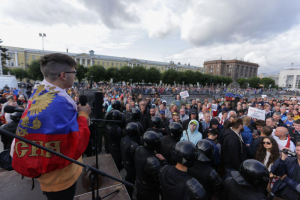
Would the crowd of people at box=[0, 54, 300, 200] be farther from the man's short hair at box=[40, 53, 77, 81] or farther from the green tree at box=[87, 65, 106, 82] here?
the green tree at box=[87, 65, 106, 82]

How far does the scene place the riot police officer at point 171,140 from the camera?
11.2 ft

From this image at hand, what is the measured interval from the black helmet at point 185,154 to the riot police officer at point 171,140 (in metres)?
1.37

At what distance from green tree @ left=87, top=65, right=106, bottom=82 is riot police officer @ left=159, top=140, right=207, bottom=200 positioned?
49.1 metres

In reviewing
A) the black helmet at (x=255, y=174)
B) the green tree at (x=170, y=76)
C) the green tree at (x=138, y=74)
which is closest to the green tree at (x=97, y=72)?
the green tree at (x=138, y=74)

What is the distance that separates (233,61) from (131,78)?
8636 centimetres

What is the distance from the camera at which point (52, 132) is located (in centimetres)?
124

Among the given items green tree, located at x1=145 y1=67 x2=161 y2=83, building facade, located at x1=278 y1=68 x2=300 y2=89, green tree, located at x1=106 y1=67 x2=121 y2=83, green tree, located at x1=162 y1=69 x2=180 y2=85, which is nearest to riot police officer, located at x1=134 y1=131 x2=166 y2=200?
green tree, located at x1=106 y1=67 x2=121 y2=83

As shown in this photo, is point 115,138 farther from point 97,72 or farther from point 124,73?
point 124,73

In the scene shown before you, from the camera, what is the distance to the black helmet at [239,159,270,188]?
5.87 ft

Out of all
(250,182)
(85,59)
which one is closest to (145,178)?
(250,182)

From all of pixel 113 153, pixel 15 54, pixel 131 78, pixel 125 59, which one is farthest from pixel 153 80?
pixel 15 54

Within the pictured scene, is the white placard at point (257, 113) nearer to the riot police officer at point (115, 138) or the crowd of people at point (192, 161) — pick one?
the crowd of people at point (192, 161)

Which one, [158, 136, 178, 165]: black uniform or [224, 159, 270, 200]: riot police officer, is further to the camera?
[158, 136, 178, 165]: black uniform

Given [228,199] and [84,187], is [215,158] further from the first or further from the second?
[84,187]
